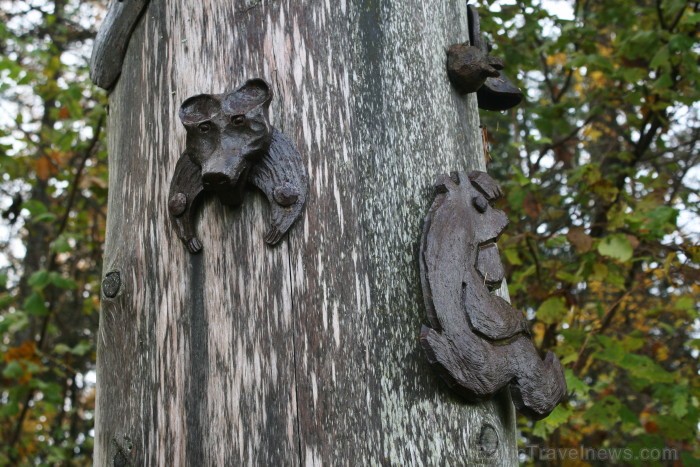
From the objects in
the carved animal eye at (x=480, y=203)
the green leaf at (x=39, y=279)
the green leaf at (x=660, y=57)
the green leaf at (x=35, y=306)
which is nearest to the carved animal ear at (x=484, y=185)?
the carved animal eye at (x=480, y=203)

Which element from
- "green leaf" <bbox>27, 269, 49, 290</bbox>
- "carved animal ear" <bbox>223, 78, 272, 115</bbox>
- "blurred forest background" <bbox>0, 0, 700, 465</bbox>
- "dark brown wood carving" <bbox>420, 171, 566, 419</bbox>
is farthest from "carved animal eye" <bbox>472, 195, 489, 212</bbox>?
"green leaf" <bbox>27, 269, 49, 290</bbox>

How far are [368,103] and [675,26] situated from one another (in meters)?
3.08

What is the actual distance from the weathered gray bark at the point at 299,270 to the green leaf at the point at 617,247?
1.80 meters

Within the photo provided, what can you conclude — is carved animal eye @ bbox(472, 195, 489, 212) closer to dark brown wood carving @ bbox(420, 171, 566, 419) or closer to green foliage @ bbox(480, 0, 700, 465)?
dark brown wood carving @ bbox(420, 171, 566, 419)

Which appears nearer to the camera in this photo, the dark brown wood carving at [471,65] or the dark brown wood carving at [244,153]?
the dark brown wood carving at [244,153]

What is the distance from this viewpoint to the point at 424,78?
4.87 ft

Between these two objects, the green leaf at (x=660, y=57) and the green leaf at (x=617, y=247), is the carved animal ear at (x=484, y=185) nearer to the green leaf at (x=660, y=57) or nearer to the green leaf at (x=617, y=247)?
the green leaf at (x=617, y=247)

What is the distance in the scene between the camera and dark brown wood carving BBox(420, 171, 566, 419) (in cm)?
124

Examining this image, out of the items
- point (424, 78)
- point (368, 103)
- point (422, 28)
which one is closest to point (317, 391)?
point (368, 103)

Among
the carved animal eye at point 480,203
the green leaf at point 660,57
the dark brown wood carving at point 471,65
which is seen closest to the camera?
the carved animal eye at point 480,203

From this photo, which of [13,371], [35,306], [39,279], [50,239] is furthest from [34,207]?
[50,239]

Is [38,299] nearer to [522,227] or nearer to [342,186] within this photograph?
[522,227]

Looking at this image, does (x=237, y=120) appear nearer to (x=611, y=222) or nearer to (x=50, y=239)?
(x=611, y=222)

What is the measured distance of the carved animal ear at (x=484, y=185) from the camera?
1.43m
